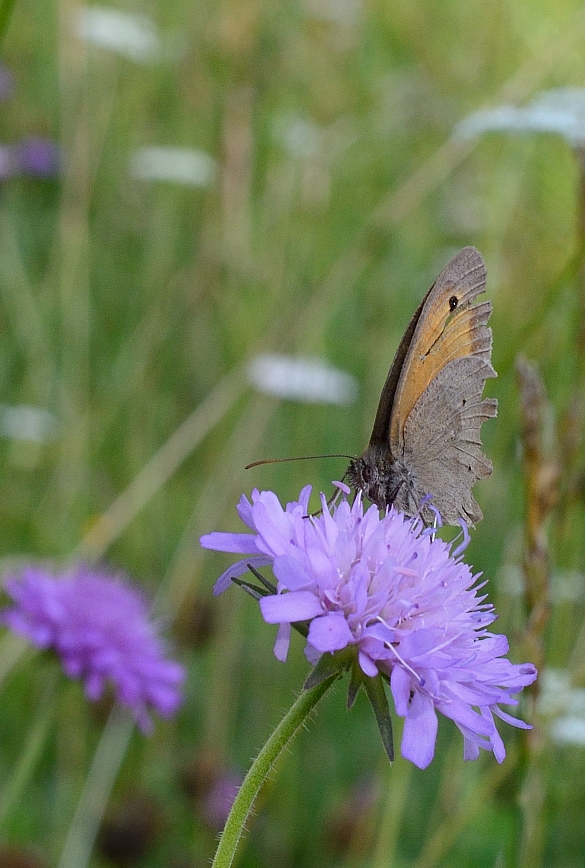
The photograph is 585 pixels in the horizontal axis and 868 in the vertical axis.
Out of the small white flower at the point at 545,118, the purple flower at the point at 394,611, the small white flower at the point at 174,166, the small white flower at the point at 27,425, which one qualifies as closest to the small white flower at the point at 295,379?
the small white flower at the point at 27,425

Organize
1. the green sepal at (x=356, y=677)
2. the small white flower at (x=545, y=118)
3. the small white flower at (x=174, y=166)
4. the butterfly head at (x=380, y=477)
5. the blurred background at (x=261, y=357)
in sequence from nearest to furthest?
the green sepal at (x=356, y=677) → the butterfly head at (x=380, y=477) → the small white flower at (x=545, y=118) → the blurred background at (x=261, y=357) → the small white flower at (x=174, y=166)

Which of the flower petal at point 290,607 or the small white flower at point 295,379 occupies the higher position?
the small white flower at point 295,379

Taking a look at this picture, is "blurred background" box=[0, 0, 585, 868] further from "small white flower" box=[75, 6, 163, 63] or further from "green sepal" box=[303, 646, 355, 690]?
"green sepal" box=[303, 646, 355, 690]

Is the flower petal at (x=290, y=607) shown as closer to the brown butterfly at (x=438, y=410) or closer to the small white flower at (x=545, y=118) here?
the brown butterfly at (x=438, y=410)

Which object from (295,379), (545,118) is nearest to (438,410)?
(545,118)

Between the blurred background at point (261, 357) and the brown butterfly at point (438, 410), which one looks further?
the blurred background at point (261, 357)

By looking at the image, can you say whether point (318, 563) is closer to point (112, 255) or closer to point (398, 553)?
point (398, 553)

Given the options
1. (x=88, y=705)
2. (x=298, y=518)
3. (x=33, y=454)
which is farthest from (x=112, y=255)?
(x=298, y=518)
